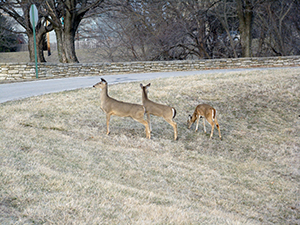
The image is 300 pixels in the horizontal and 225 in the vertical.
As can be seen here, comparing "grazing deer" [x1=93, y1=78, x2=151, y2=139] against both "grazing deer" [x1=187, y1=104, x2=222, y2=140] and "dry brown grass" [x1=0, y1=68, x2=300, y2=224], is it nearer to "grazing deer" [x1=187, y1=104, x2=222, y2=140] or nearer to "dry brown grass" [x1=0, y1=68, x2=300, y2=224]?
"dry brown grass" [x1=0, y1=68, x2=300, y2=224]

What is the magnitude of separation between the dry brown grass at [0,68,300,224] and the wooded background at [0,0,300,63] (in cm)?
1171

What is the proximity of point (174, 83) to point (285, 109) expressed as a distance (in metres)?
5.04

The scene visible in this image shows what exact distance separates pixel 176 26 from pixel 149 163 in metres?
21.0

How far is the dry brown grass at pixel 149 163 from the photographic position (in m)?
4.98

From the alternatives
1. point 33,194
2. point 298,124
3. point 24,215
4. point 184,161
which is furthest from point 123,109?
point 298,124

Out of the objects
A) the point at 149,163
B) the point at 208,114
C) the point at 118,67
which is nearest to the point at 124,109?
the point at 149,163

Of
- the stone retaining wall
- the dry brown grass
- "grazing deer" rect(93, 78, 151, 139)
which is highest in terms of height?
the stone retaining wall

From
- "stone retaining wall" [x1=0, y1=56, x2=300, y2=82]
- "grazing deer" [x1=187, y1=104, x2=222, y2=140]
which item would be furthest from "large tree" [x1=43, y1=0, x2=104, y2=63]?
"grazing deer" [x1=187, y1=104, x2=222, y2=140]

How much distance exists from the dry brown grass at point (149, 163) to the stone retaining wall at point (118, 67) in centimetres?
691

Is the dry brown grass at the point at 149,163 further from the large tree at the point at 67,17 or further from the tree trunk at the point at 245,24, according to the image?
the tree trunk at the point at 245,24

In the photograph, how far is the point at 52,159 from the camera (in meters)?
7.15

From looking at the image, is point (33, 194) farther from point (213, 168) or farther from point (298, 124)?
point (298, 124)

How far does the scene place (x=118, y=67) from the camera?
72.7 ft

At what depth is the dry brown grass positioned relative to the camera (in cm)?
498
